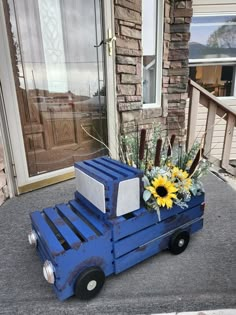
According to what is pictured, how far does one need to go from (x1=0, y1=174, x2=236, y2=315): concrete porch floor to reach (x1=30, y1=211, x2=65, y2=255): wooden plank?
233mm

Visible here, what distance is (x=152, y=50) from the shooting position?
2.54 m

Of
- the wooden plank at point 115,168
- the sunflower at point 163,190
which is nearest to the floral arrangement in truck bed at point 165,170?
the sunflower at point 163,190

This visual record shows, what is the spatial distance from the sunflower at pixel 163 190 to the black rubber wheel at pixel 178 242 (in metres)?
0.23

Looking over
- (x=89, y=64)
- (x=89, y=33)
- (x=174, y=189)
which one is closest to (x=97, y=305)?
(x=174, y=189)

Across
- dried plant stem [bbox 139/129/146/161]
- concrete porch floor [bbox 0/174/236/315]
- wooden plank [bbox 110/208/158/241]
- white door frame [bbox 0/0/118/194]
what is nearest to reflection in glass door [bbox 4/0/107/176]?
white door frame [bbox 0/0/118/194]

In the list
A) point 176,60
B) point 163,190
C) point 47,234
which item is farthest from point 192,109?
point 47,234

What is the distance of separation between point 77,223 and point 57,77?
1.44m

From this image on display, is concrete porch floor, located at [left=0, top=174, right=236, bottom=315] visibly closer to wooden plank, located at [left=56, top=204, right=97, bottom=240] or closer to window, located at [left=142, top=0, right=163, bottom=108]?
wooden plank, located at [left=56, top=204, right=97, bottom=240]

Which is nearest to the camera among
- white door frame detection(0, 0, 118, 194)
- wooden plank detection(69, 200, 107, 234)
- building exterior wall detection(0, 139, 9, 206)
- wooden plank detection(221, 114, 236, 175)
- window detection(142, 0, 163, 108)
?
wooden plank detection(69, 200, 107, 234)

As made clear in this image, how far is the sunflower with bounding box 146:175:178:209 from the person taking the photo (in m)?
1.00

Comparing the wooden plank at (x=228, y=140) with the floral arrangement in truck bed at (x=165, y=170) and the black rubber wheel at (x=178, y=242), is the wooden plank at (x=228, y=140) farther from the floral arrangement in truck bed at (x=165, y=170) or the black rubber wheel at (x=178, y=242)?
the black rubber wheel at (x=178, y=242)

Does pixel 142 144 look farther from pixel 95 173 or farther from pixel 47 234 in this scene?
pixel 47 234

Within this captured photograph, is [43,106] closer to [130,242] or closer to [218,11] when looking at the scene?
[130,242]

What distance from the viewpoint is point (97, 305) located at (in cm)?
90
